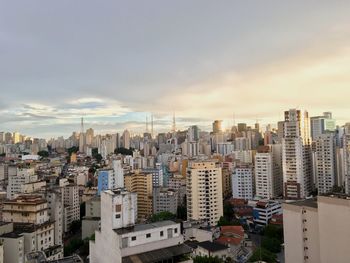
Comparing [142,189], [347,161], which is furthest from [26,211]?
[347,161]

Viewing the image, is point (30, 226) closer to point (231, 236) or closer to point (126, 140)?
point (231, 236)

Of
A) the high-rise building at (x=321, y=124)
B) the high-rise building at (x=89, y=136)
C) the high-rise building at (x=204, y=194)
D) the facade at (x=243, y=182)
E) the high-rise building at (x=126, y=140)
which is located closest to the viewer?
the high-rise building at (x=204, y=194)

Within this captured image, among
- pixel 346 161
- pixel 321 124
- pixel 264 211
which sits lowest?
pixel 264 211

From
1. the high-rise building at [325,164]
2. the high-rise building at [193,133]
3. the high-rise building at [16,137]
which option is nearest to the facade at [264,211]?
the high-rise building at [325,164]

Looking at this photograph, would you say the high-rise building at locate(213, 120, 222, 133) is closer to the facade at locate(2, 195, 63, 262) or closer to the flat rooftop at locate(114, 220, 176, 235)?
the facade at locate(2, 195, 63, 262)

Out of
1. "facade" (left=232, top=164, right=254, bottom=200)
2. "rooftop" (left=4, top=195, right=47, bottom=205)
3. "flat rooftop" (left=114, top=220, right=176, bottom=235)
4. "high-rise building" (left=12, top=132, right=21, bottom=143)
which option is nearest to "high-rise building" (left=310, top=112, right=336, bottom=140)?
"facade" (left=232, top=164, right=254, bottom=200)

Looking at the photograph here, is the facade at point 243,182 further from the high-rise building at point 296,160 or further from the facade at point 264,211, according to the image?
the facade at point 264,211
